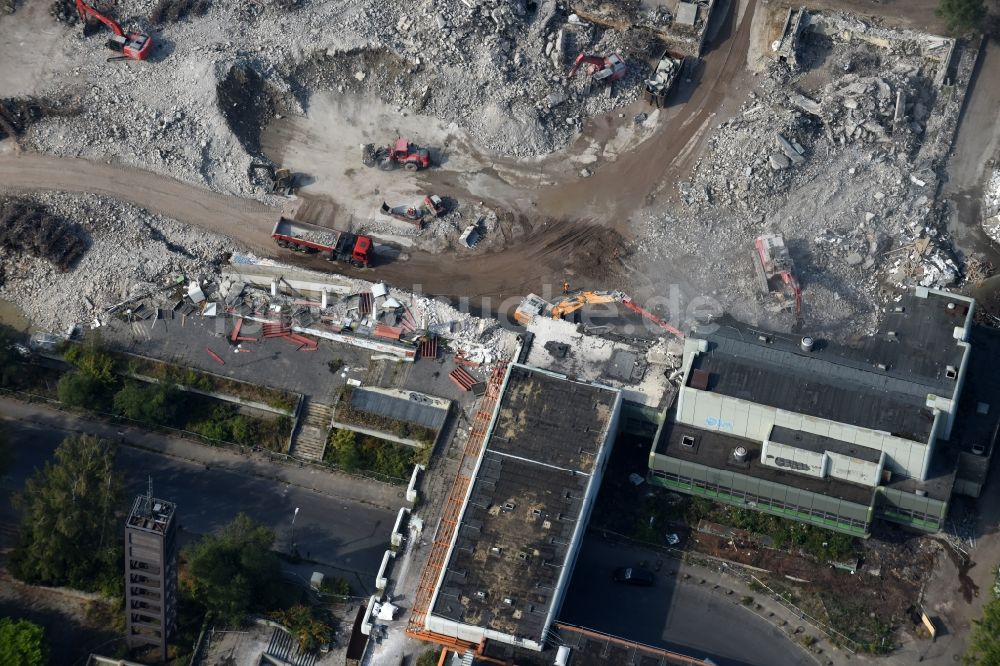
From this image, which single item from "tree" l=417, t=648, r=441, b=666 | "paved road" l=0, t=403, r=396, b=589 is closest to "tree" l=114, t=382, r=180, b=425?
"paved road" l=0, t=403, r=396, b=589

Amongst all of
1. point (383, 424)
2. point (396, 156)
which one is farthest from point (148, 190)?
point (383, 424)

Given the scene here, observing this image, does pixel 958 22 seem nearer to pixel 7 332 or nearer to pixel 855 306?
pixel 855 306

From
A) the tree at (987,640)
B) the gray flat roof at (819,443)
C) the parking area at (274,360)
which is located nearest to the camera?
the tree at (987,640)

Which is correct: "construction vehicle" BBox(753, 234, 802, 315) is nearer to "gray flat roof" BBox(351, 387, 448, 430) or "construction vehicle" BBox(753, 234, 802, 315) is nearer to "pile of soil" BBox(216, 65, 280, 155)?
"gray flat roof" BBox(351, 387, 448, 430)

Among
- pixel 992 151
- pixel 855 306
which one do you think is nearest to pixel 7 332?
pixel 855 306

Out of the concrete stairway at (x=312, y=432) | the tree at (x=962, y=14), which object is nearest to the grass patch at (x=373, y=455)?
the concrete stairway at (x=312, y=432)

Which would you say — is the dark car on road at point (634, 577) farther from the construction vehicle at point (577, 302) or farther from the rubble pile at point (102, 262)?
the rubble pile at point (102, 262)
